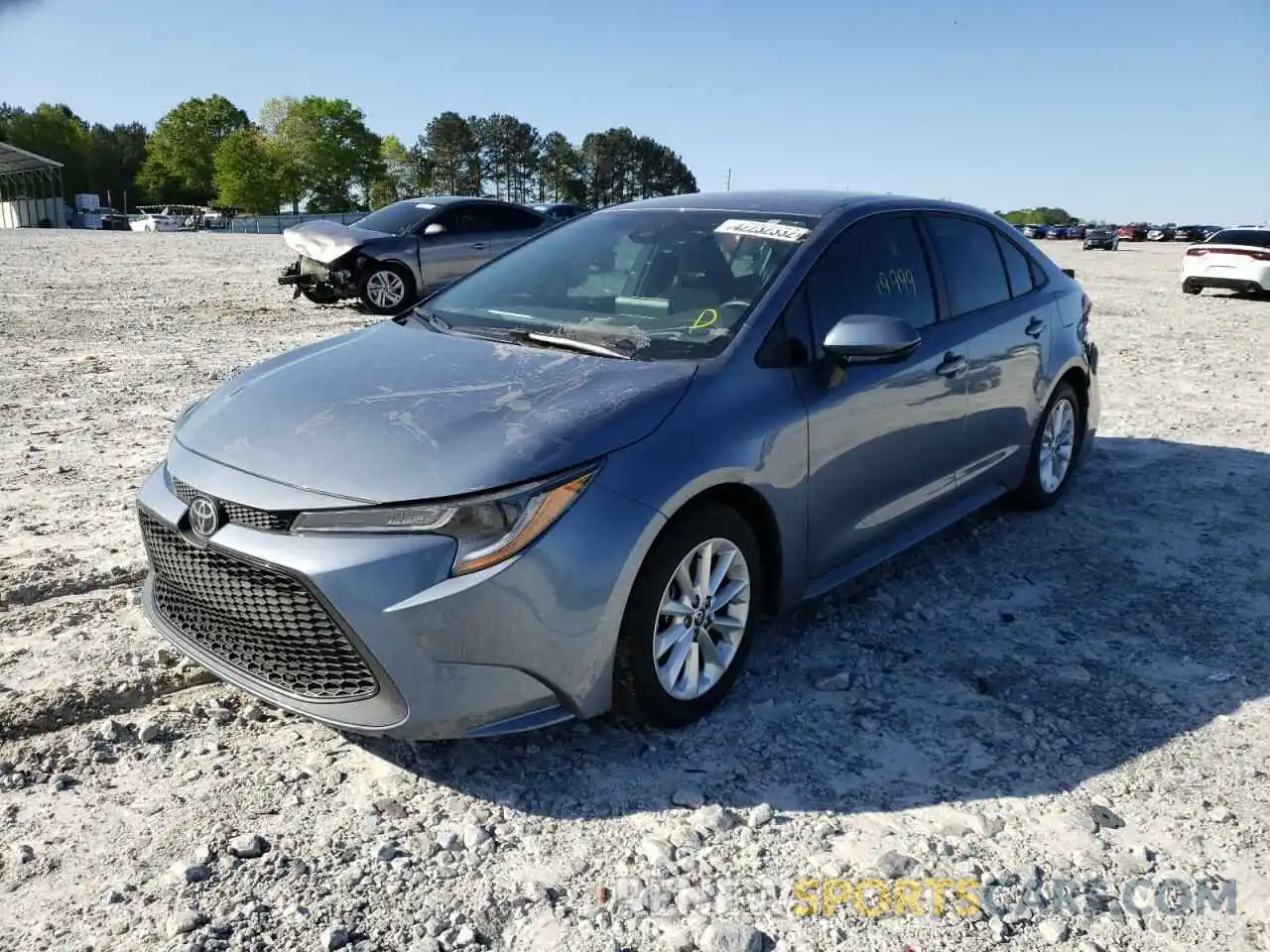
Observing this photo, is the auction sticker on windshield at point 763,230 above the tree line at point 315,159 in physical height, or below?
below

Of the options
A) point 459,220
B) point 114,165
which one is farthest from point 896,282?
point 114,165

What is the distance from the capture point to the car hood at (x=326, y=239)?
41.2 ft

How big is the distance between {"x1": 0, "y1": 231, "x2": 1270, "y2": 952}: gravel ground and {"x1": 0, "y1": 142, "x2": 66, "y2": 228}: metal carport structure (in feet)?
232

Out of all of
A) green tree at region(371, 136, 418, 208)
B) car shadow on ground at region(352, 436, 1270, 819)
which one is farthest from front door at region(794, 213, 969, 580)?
green tree at region(371, 136, 418, 208)

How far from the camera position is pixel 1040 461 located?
5.35 metres

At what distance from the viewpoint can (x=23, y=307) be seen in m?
13.0

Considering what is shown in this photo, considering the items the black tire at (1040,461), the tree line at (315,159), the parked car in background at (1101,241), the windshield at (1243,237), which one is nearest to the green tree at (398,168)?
the tree line at (315,159)

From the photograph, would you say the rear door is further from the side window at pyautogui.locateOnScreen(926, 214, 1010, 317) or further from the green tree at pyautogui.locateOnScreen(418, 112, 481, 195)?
the green tree at pyautogui.locateOnScreen(418, 112, 481, 195)

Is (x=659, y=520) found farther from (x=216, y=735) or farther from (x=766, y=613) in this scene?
(x=216, y=735)

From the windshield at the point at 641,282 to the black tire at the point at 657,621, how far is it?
1.95ft

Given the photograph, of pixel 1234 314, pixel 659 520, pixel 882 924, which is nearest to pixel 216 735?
pixel 659 520

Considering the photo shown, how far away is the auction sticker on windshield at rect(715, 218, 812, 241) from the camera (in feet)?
12.7

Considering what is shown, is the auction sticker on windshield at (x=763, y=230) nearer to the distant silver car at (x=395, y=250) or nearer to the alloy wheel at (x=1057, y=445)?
the alloy wheel at (x=1057, y=445)

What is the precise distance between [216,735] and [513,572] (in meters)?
1.25
